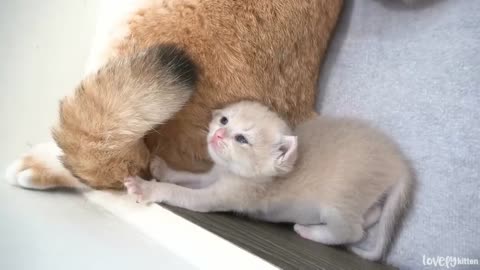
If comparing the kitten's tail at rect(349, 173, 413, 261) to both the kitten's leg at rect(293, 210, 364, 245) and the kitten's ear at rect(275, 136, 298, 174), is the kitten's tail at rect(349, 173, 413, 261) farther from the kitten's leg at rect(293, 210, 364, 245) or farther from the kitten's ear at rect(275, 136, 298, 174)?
the kitten's ear at rect(275, 136, 298, 174)

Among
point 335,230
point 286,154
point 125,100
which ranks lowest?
point 335,230

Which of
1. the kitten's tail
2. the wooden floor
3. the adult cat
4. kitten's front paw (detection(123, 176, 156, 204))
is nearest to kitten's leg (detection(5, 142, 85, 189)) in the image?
the adult cat

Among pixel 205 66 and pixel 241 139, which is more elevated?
pixel 205 66

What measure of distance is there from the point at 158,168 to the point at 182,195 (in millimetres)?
99

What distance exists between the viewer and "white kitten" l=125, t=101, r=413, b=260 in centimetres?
90

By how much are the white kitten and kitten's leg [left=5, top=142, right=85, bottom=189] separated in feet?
0.50

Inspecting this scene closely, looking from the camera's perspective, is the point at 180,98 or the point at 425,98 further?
the point at 425,98

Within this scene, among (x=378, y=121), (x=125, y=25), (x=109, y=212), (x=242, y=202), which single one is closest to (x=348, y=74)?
(x=378, y=121)

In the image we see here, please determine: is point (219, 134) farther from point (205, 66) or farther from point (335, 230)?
point (335, 230)

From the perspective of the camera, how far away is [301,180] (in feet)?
3.06

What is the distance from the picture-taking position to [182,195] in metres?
0.90

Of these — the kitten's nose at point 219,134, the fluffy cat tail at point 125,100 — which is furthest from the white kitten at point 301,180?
the fluffy cat tail at point 125,100

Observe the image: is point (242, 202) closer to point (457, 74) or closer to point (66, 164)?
point (66, 164)

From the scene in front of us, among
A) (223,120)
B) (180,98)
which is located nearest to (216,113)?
(223,120)
